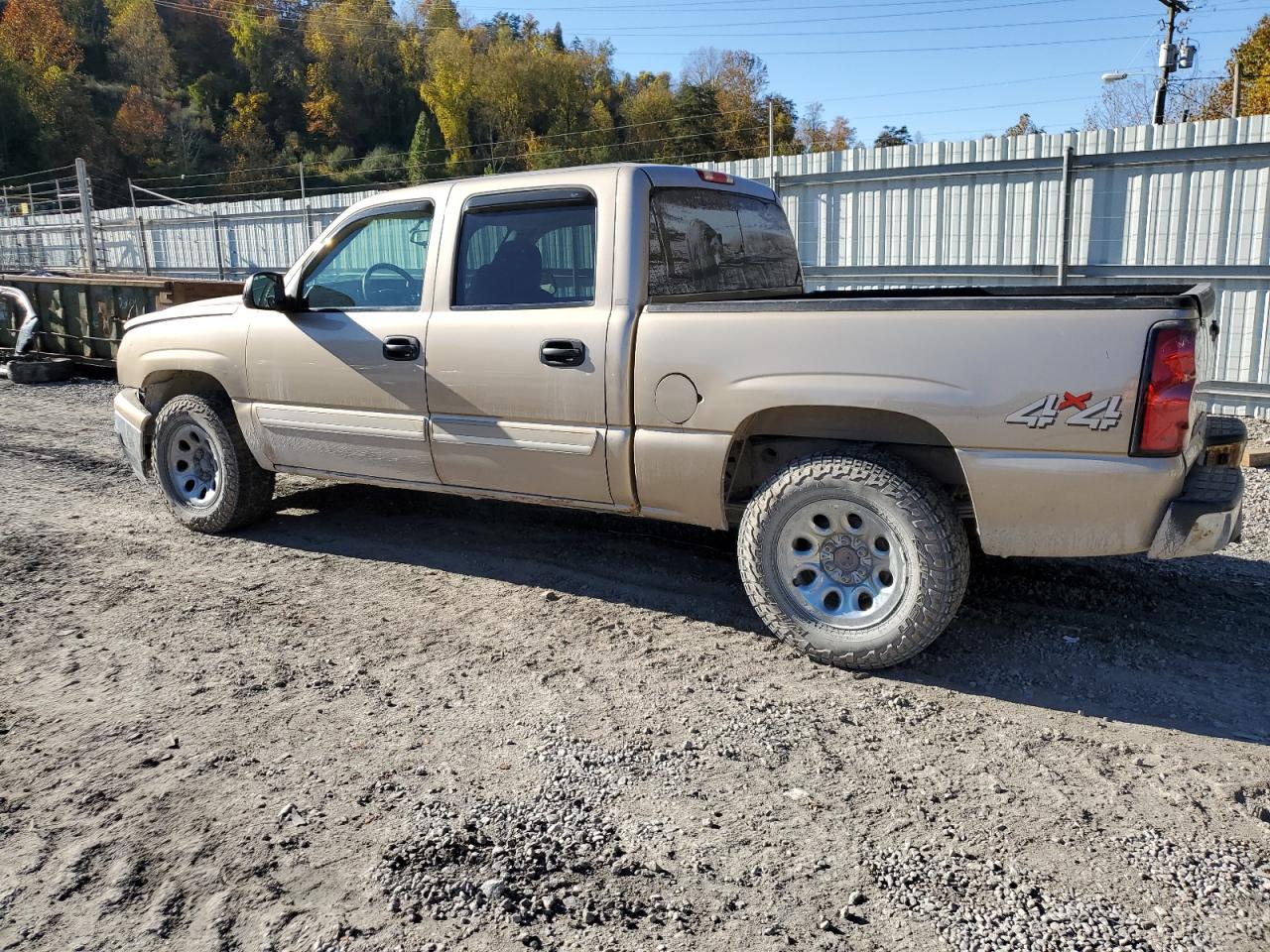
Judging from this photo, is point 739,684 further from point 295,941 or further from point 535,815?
point 295,941

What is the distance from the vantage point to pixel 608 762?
3354 millimetres

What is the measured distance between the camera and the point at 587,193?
4594mm

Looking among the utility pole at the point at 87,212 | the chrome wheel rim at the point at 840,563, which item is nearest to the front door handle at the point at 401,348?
the chrome wheel rim at the point at 840,563

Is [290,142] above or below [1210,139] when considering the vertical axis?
above

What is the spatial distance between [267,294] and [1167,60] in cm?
3291

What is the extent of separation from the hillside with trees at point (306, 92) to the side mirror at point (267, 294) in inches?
2106

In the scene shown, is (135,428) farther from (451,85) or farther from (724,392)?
(451,85)

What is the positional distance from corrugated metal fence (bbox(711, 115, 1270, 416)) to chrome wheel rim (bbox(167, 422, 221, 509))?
846 cm

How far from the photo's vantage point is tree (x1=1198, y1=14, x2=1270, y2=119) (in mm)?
35750

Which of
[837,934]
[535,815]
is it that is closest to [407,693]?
[535,815]

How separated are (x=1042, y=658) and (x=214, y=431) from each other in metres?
4.69

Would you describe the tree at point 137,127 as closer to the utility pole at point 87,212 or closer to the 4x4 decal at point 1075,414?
the utility pole at point 87,212

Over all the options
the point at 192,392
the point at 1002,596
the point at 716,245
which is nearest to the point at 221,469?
the point at 192,392

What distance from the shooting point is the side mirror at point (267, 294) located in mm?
5352
